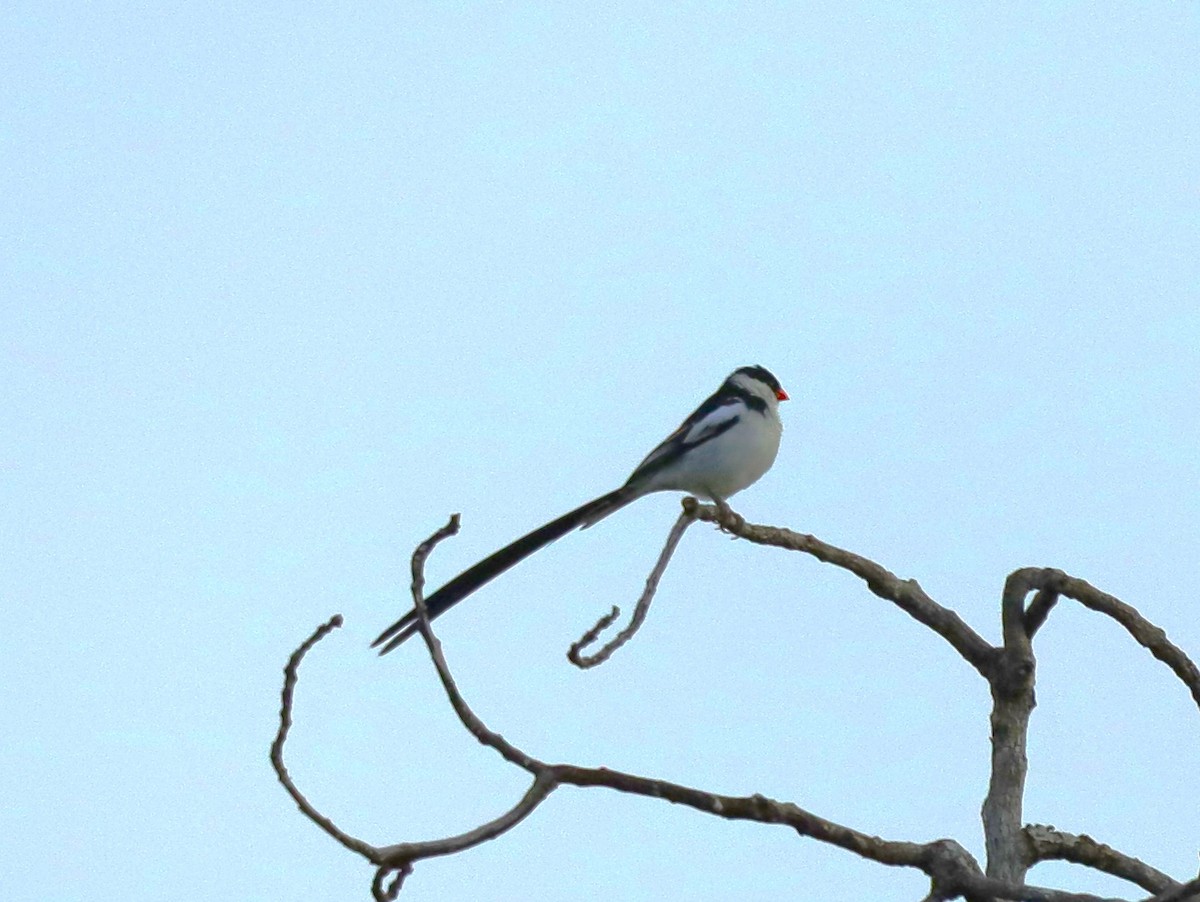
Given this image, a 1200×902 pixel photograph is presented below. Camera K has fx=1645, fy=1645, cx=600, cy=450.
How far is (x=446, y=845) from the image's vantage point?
2.98 meters

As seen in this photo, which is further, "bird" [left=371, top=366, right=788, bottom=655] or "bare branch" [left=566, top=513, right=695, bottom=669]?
Answer: "bird" [left=371, top=366, right=788, bottom=655]

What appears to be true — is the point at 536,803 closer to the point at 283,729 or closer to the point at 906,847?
the point at 283,729

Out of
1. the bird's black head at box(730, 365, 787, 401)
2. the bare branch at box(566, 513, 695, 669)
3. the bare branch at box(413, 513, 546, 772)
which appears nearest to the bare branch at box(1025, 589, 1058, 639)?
the bare branch at box(566, 513, 695, 669)

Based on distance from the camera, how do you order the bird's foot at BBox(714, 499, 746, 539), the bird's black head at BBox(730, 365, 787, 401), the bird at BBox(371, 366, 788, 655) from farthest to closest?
1. the bird's black head at BBox(730, 365, 787, 401)
2. the bird at BBox(371, 366, 788, 655)
3. the bird's foot at BBox(714, 499, 746, 539)

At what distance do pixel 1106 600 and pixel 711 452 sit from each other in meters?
2.64

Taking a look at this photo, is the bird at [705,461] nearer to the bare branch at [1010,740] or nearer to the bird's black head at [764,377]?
the bird's black head at [764,377]

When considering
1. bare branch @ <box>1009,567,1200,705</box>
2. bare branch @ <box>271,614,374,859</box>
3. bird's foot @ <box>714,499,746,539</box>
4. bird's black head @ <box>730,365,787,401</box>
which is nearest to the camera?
bare branch @ <box>271,614,374,859</box>

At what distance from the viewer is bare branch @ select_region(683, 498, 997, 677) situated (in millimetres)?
4352

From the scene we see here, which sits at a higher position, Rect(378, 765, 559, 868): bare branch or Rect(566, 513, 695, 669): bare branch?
Rect(566, 513, 695, 669): bare branch

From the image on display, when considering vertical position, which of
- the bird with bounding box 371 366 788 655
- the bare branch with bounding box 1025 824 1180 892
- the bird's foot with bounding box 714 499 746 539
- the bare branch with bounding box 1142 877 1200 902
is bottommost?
the bare branch with bounding box 1142 877 1200 902

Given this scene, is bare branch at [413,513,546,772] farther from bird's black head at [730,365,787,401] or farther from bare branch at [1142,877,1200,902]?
bird's black head at [730,365,787,401]

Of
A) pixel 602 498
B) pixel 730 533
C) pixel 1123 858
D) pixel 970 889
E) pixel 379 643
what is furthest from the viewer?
pixel 602 498

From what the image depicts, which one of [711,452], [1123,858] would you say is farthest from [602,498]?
[1123,858]

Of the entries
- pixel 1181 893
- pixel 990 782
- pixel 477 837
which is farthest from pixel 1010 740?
pixel 477 837
